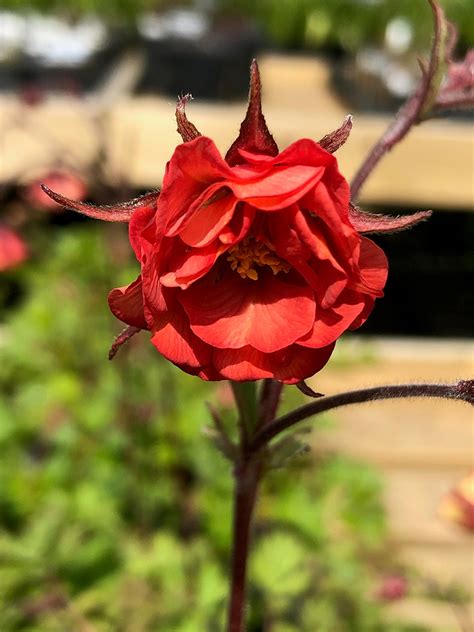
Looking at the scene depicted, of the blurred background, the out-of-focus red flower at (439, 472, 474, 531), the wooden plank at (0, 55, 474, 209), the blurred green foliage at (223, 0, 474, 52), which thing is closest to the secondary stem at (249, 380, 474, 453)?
the blurred background

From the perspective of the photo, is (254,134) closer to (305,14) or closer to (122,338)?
(122,338)

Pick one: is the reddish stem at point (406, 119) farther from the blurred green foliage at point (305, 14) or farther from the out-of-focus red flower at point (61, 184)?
the blurred green foliage at point (305, 14)

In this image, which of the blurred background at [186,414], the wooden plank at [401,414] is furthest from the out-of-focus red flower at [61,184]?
the wooden plank at [401,414]

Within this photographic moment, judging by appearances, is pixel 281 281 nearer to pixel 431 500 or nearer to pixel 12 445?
pixel 12 445

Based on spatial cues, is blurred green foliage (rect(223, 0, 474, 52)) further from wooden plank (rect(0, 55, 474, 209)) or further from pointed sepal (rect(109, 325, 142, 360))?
pointed sepal (rect(109, 325, 142, 360))

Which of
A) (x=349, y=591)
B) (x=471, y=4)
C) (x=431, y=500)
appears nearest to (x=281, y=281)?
(x=349, y=591)

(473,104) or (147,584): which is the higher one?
(473,104)

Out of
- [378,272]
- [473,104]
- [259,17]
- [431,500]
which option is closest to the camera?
[378,272]
